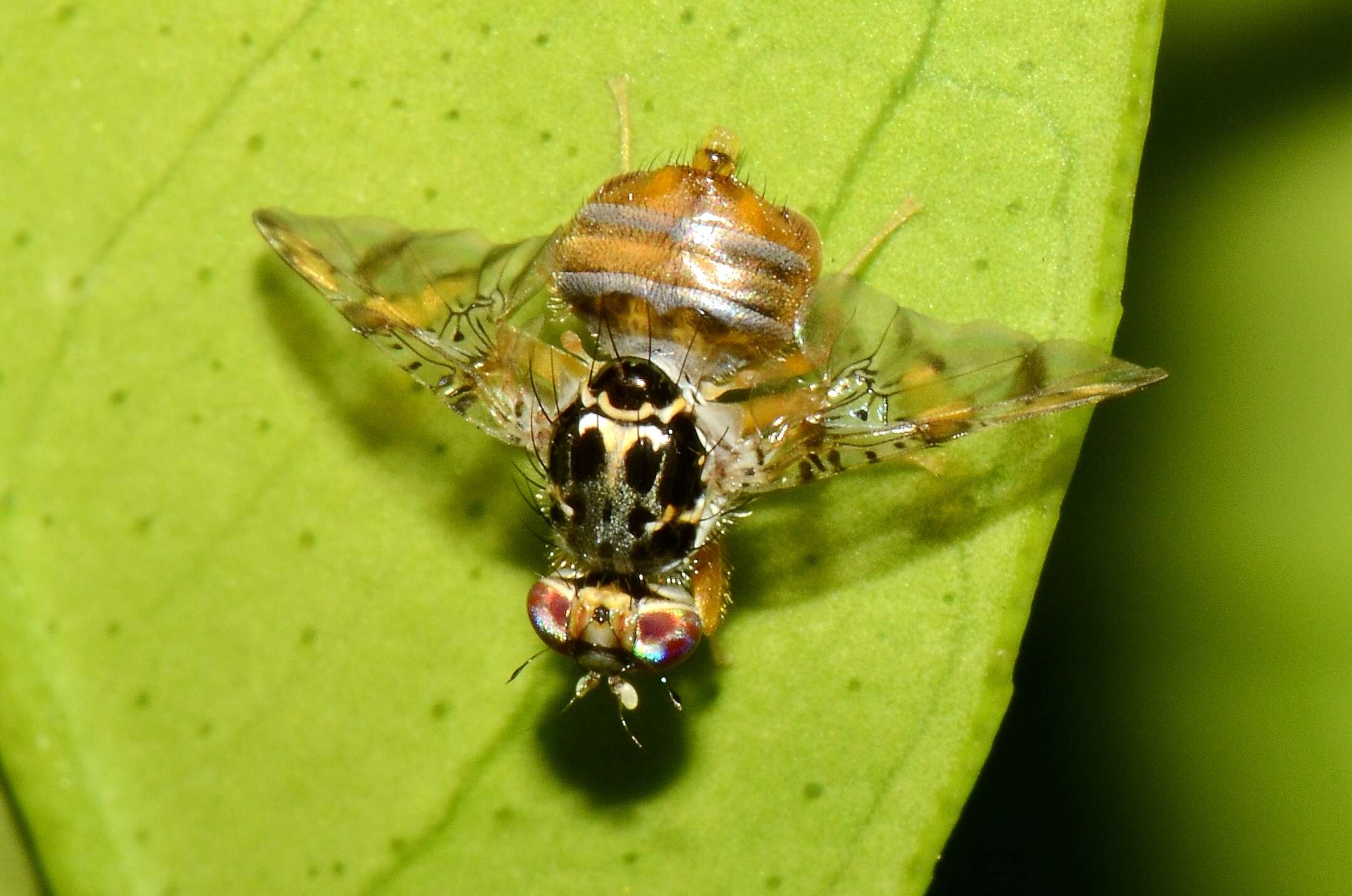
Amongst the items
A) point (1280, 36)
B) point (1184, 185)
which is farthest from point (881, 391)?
point (1280, 36)

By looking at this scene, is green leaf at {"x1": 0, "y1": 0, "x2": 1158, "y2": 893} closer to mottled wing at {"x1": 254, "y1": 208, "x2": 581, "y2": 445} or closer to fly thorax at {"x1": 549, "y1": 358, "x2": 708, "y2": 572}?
mottled wing at {"x1": 254, "y1": 208, "x2": 581, "y2": 445}

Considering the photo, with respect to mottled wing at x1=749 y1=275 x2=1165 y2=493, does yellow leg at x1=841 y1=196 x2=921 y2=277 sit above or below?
above

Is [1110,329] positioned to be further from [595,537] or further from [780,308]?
[595,537]

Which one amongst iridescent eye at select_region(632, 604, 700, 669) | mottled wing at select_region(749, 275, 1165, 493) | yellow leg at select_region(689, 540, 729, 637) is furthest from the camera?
yellow leg at select_region(689, 540, 729, 637)

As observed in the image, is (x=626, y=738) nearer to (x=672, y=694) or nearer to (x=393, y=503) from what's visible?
(x=672, y=694)

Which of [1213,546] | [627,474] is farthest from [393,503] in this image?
[1213,546]

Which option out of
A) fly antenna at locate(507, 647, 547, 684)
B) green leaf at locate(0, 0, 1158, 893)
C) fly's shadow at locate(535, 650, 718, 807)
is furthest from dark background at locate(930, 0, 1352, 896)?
fly antenna at locate(507, 647, 547, 684)
